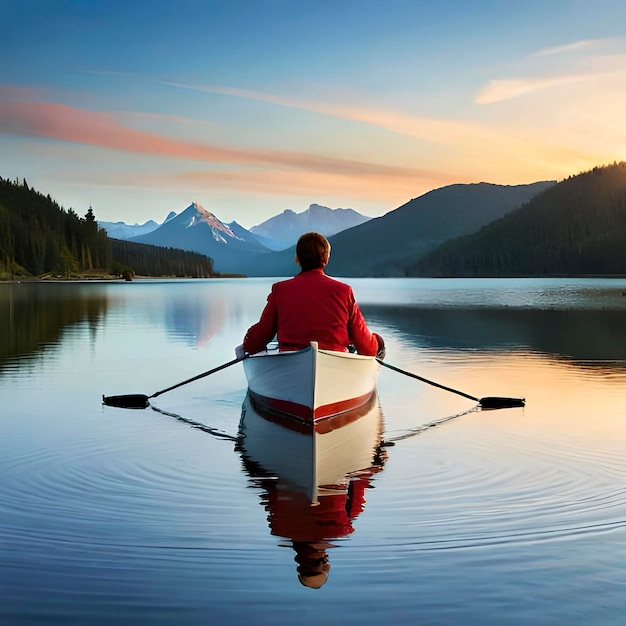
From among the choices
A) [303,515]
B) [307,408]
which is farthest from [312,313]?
[303,515]

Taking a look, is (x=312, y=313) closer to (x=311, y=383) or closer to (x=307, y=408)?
(x=311, y=383)

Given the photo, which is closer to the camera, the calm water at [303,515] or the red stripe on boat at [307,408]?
the calm water at [303,515]

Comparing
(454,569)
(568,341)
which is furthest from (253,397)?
(568,341)

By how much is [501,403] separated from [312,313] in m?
5.62

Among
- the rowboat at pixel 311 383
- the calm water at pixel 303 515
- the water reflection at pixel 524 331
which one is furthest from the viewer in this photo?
the water reflection at pixel 524 331

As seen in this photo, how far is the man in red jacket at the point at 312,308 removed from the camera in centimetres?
1308

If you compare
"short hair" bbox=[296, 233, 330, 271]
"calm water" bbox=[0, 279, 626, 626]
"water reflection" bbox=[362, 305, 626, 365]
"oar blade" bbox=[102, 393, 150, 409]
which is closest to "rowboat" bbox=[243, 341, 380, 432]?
"calm water" bbox=[0, 279, 626, 626]

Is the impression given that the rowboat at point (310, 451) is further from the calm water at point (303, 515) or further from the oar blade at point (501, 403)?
the oar blade at point (501, 403)

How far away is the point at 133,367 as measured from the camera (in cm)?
2423

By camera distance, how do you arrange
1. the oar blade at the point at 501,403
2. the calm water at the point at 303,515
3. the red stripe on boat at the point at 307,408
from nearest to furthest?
the calm water at the point at 303,515
the red stripe on boat at the point at 307,408
the oar blade at the point at 501,403

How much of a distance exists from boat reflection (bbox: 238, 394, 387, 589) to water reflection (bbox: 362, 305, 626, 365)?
14.7m

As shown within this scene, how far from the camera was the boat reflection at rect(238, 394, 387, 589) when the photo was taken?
25.0 ft

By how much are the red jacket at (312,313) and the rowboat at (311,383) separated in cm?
43

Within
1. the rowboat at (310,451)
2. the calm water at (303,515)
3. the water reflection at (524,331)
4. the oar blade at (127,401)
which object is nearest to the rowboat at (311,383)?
the rowboat at (310,451)
